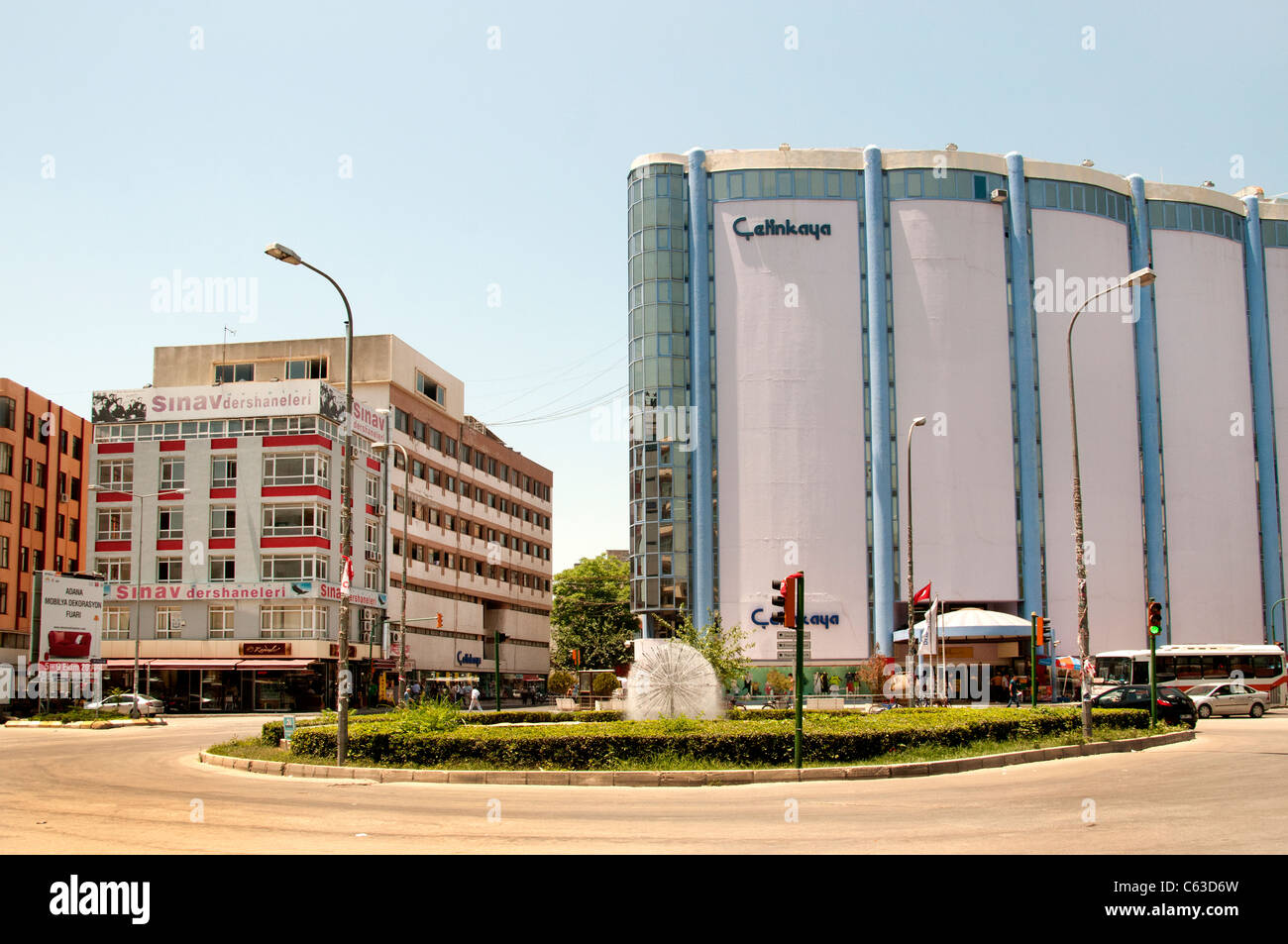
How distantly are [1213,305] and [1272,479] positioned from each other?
37.6 feet

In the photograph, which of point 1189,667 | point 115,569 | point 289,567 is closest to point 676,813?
point 1189,667

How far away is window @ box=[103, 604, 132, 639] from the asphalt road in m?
44.7

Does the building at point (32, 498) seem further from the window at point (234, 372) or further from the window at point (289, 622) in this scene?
the window at point (289, 622)

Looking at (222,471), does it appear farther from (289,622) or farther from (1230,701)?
(1230,701)

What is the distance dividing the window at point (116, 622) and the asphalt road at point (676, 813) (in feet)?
147

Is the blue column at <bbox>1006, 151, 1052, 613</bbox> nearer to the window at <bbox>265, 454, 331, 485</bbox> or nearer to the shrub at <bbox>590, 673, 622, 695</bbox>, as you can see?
the shrub at <bbox>590, 673, 622, 695</bbox>

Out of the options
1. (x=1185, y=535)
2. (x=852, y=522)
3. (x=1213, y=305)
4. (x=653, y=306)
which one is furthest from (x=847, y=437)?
(x=1213, y=305)

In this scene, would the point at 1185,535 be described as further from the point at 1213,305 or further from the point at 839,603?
the point at 839,603

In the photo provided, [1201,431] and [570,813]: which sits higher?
[1201,431]

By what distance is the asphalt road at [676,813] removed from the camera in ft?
37.0

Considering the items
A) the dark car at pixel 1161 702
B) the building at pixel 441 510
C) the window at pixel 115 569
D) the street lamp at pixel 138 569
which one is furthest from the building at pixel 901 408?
the window at pixel 115 569

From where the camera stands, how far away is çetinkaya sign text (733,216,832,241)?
66062 millimetres
